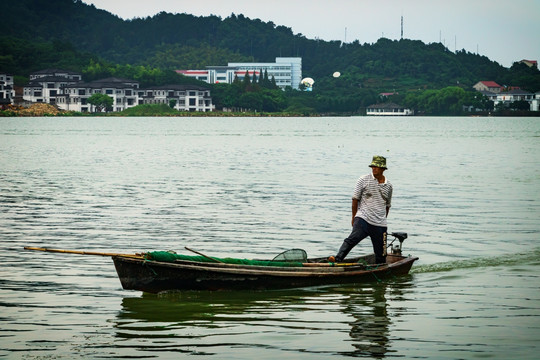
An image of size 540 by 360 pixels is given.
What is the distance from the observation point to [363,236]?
15164 mm

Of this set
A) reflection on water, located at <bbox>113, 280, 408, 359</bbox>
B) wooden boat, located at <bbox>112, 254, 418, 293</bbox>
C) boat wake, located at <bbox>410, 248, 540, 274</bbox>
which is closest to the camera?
reflection on water, located at <bbox>113, 280, 408, 359</bbox>

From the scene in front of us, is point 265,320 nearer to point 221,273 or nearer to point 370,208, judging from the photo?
point 221,273

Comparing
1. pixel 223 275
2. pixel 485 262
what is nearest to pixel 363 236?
pixel 223 275

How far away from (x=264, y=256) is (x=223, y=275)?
5138 mm

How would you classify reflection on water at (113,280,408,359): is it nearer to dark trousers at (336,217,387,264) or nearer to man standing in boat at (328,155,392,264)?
dark trousers at (336,217,387,264)

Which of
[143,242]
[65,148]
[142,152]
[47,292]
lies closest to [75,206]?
[143,242]

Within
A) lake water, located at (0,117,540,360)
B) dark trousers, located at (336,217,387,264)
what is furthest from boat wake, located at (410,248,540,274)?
dark trousers, located at (336,217,387,264)

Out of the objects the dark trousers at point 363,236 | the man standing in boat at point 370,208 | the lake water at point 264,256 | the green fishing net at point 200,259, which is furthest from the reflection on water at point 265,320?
the man standing in boat at point 370,208

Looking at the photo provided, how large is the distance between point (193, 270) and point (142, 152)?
54737mm

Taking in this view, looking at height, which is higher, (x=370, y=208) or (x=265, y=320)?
(x=370, y=208)

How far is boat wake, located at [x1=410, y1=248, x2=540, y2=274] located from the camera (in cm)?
1778

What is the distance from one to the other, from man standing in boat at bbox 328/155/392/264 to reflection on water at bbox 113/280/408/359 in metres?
0.97

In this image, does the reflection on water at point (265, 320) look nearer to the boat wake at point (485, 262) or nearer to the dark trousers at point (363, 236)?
the dark trousers at point (363, 236)

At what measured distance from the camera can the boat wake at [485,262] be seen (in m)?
17.8
